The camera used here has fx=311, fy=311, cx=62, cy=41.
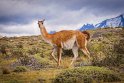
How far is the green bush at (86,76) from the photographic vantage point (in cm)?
1223

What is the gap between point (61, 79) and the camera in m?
12.3

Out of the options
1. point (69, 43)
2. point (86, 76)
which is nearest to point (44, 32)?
point (69, 43)

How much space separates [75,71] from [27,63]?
788 cm

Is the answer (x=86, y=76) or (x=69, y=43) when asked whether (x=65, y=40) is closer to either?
(x=69, y=43)

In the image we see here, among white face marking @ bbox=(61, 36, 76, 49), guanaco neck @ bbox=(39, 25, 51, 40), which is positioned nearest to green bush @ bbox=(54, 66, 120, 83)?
white face marking @ bbox=(61, 36, 76, 49)

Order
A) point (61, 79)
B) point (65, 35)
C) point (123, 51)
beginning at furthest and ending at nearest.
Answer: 1. point (123, 51)
2. point (65, 35)
3. point (61, 79)

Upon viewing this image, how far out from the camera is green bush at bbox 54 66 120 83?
481 inches

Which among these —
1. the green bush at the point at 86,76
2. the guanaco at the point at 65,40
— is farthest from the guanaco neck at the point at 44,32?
the green bush at the point at 86,76

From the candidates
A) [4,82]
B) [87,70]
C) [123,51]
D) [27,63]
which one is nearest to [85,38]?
[123,51]

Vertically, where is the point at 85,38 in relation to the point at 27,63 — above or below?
above

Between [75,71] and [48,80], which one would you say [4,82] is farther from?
[75,71]

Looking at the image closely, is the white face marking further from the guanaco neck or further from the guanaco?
the guanaco neck

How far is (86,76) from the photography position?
1256cm

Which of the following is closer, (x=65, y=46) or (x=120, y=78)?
(x=120, y=78)
